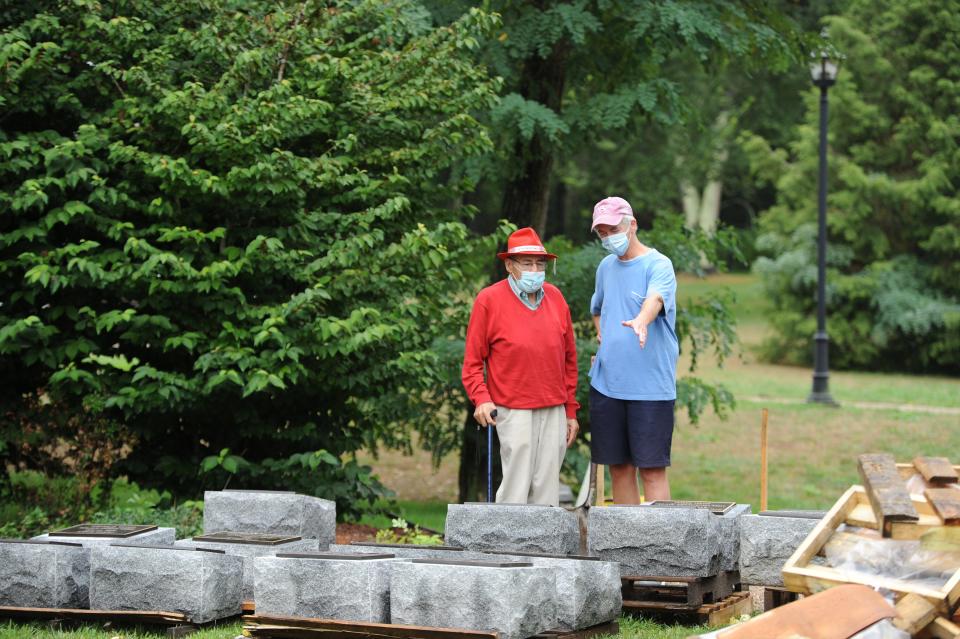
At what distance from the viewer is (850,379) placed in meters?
25.7

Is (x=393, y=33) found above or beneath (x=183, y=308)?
above

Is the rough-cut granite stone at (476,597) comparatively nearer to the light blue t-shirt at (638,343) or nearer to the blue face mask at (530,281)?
the light blue t-shirt at (638,343)

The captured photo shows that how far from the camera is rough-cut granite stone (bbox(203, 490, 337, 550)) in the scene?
6.92 m

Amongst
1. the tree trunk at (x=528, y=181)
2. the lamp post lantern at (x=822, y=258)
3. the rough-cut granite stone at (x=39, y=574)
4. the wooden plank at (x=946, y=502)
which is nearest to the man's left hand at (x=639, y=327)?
the wooden plank at (x=946, y=502)

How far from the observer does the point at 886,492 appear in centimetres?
522

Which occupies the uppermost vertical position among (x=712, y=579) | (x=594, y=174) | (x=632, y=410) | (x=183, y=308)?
(x=594, y=174)

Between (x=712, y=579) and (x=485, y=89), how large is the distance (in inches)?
178

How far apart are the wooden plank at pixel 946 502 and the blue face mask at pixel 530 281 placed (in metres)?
2.53

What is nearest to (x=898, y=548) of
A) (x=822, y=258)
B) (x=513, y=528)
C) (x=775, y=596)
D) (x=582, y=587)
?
(x=775, y=596)

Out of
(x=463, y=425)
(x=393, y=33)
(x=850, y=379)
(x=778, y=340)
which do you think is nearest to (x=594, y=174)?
(x=778, y=340)

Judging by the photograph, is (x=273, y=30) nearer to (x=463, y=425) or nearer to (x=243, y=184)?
(x=243, y=184)

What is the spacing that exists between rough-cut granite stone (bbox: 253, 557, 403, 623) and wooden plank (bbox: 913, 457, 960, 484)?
8.12 feet

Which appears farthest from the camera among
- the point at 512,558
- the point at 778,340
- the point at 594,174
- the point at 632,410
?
the point at 594,174

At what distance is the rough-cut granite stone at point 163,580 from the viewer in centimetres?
586
